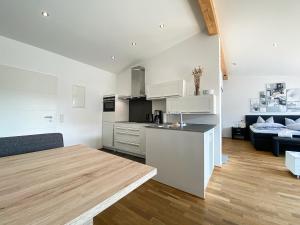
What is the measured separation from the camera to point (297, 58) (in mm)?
3938

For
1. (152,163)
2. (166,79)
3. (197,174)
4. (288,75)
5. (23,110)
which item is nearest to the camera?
(197,174)

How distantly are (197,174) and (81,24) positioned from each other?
310 cm

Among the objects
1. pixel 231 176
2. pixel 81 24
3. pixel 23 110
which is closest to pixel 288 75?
pixel 231 176

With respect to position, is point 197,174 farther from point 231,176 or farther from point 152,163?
point 231,176

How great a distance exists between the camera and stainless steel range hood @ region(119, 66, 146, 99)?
404 cm

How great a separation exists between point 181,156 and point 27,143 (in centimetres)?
179

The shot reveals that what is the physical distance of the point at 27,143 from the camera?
1.30 metres

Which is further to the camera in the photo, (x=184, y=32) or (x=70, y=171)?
(x=184, y=32)

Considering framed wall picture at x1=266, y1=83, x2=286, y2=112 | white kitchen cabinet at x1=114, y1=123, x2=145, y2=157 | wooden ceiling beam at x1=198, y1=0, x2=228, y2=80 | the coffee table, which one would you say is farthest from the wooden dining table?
framed wall picture at x1=266, y1=83, x2=286, y2=112

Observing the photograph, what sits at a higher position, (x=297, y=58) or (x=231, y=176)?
(x=297, y=58)

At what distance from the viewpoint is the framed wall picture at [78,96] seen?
→ 3.72 metres

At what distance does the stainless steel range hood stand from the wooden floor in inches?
92.9

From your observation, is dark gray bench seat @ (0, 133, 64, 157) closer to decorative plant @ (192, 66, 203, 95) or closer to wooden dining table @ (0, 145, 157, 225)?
wooden dining table @ (0, 145, 157, 225)

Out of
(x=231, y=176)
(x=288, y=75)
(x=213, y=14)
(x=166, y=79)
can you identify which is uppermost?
(x=213, y=14)
